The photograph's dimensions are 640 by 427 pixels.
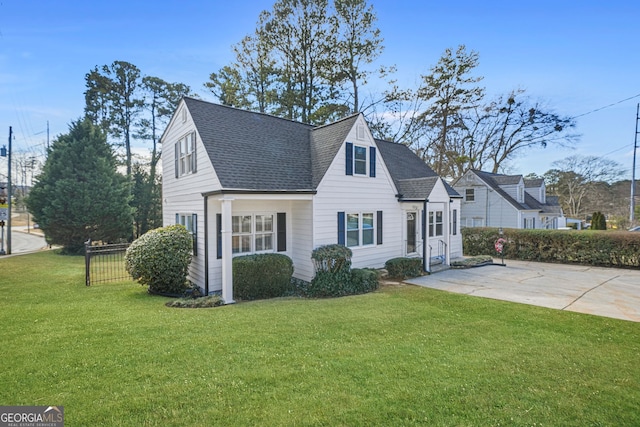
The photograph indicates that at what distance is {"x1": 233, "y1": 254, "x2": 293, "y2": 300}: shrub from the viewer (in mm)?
9102

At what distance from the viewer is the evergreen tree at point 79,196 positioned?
18.5 meters

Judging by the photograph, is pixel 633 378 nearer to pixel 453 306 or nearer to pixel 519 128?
pixel 453 306

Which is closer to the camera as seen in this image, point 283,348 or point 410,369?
point 410,369

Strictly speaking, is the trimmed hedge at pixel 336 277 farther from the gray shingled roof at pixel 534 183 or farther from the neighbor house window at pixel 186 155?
the gray shingled roof at pixel 534 183

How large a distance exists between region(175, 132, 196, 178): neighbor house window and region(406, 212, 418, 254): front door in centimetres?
938

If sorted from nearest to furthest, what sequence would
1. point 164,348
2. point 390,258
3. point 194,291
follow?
point 164,348 → point 194,291 → point 390,258

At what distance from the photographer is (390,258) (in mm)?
13062

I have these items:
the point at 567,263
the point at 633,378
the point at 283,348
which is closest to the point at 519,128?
the point at 567,263

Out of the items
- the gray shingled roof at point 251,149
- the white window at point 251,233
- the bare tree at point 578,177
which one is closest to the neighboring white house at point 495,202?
the gray shingled roof at point 251,149

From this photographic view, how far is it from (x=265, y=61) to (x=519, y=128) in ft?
82.5

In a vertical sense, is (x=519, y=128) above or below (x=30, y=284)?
above

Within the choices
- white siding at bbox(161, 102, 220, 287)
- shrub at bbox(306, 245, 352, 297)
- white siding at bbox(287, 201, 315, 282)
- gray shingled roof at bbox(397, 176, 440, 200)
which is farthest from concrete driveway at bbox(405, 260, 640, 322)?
white siding at bbox(161, 102, 220, 287)

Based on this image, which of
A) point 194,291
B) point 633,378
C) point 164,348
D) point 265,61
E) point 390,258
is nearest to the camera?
point 633,378

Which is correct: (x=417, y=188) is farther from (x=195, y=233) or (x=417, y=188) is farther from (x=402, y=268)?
(x=195, y=233)
